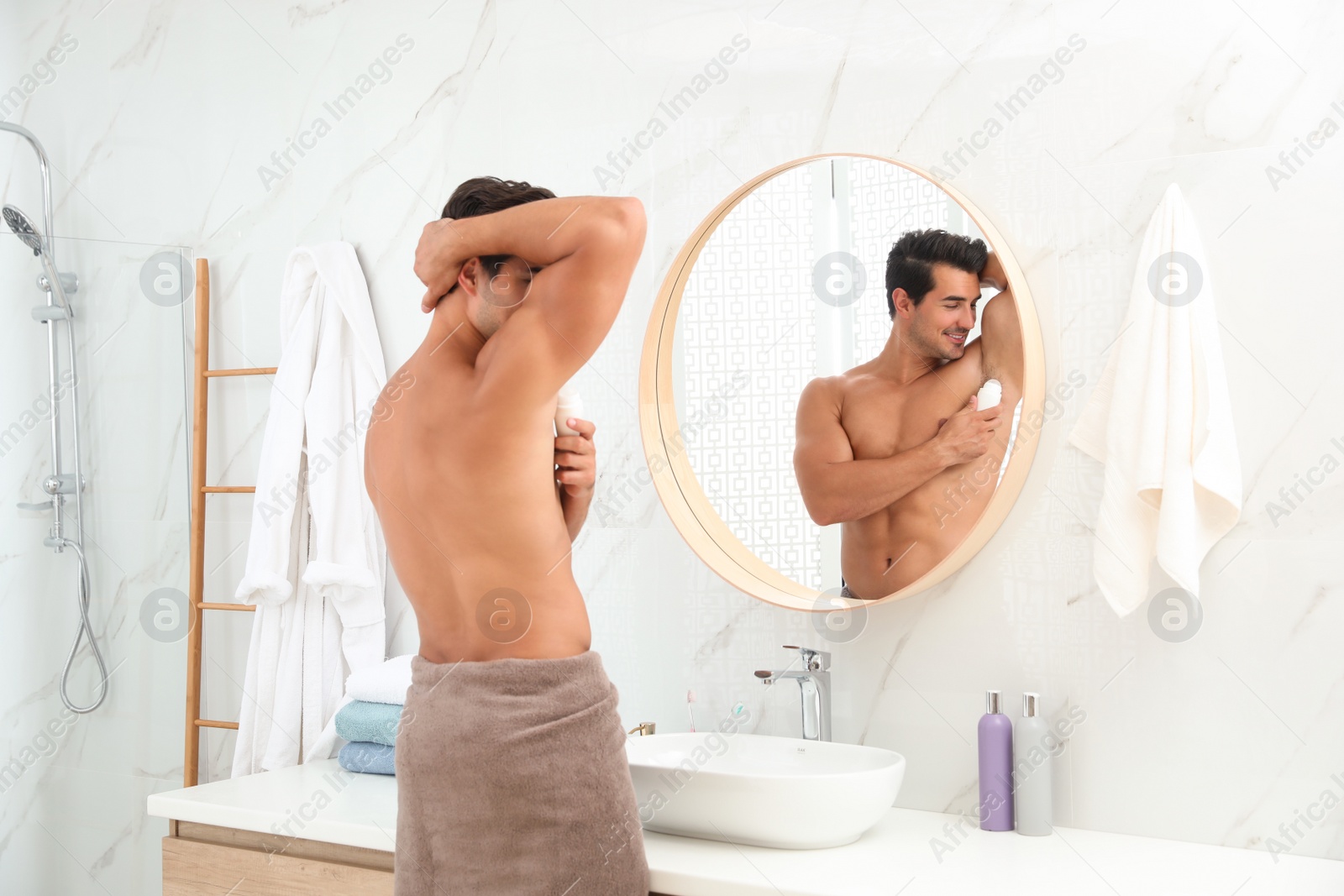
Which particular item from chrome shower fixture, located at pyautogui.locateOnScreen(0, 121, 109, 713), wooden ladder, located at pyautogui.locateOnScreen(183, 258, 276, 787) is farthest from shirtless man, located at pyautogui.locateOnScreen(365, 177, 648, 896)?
chrome shower fixture, located at pyautogui.locateOnScreen(0, 121, 109, 713)

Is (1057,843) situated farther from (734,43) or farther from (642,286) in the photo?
(734,43)

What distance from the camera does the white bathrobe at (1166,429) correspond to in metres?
1.49

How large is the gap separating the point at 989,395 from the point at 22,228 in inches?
82.8

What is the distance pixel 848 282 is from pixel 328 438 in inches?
45.7

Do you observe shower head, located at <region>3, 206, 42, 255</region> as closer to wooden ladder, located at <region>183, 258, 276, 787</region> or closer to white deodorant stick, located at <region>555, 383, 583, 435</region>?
wooden ladder, located at <region>183, 258, 276, 787</region>

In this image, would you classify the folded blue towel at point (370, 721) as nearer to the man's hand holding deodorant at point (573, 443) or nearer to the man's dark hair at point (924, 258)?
the man's hand holding deodorant at point (573, 443)

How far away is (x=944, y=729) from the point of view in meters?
1.73

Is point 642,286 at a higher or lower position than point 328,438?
higher

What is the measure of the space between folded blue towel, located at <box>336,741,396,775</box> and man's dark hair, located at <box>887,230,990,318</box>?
1239 mm

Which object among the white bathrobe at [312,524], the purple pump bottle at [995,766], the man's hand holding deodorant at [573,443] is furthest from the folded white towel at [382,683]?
the purple pump bottle at [995,766]

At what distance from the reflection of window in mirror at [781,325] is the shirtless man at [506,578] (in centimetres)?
48

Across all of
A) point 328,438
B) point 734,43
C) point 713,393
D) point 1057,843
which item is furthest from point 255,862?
point 734,43

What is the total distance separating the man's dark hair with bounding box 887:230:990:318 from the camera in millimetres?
1691

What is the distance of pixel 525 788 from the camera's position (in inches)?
53.0
